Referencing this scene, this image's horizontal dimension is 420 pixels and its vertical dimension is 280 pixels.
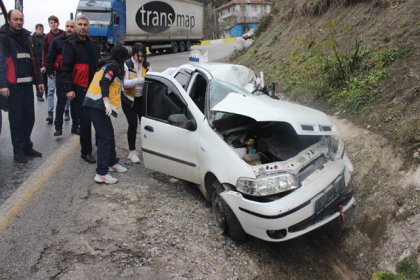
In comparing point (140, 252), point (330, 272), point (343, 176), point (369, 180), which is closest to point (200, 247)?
point (140, 252)

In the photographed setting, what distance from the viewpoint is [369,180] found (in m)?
5.04

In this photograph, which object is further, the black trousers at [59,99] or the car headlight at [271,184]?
the black trousers at [59,99]

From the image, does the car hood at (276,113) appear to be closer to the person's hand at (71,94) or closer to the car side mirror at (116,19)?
the person's hand at (71,94)

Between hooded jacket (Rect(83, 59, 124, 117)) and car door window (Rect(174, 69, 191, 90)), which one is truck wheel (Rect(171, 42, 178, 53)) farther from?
hooded jacket (Rect(83, 59, 124, 117))

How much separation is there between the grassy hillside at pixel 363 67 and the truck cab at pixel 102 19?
1301cm

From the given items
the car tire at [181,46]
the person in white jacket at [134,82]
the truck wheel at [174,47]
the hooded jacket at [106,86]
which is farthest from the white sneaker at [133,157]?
the car tire at [181,46]

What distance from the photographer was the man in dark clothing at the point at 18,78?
612cm

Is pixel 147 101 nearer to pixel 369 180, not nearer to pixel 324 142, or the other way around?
pixel 324 142

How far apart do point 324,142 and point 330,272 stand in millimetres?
1339

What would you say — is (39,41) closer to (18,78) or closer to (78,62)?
(18,78)

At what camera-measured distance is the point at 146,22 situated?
25969 millimetres

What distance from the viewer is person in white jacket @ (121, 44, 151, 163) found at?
19.7 ft

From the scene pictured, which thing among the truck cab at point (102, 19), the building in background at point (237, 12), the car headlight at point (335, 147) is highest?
the building in background at point (237, 12)

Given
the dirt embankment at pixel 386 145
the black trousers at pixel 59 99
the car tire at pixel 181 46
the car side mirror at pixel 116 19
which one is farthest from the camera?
the car tire at pixel 181 46
